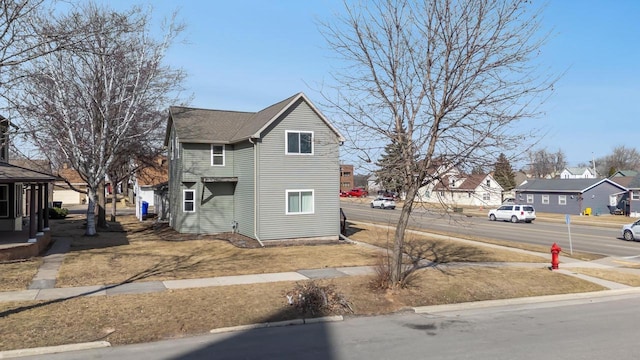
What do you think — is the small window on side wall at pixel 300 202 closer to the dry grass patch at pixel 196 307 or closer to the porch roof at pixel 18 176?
the dry grass patch at pixel 196 307

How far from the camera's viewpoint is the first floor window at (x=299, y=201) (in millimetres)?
23250

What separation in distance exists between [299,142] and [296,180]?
1865mm

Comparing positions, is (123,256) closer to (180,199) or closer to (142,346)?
(180,199)

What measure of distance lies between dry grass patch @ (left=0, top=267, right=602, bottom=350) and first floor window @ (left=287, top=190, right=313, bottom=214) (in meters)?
9.83

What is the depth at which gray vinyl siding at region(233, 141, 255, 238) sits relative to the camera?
23.1 meters

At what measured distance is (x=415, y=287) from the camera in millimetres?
12766

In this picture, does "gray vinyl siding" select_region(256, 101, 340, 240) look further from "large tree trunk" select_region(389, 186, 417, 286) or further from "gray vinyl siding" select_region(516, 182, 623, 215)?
"gray vinyl siding" select_region(516, 182, 623, 215)

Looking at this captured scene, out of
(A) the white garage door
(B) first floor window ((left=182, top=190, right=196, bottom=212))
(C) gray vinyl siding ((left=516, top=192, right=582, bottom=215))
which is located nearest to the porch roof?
(B) first floor window ((left=182, top=190, right=196, bottom=212))

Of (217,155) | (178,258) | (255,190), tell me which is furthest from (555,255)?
(217,155)

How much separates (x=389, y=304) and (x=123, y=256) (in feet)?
35.1

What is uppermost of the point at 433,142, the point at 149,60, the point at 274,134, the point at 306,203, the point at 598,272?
the point at 149,60

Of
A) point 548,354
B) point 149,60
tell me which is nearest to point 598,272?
point 548,354

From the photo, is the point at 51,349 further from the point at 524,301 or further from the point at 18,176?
the point at 18,176

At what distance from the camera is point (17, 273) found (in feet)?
44.7
